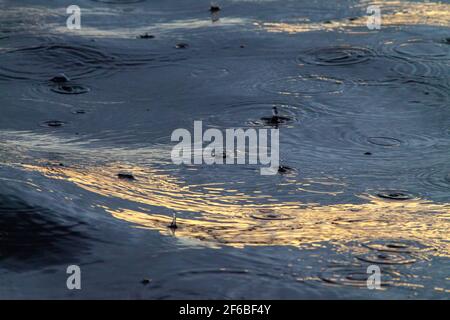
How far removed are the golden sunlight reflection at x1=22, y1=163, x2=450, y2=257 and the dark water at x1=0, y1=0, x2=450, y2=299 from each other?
0.04 feet

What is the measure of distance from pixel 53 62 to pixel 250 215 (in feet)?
8.72

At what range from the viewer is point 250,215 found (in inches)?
167

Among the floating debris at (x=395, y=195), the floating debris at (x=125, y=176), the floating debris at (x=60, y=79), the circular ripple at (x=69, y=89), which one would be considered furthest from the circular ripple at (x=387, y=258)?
the floating debris at (x=60, y=79)

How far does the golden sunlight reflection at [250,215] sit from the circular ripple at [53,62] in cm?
176

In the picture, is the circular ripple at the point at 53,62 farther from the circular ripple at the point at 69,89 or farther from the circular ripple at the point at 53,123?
the circular ripple at the point at 53,123

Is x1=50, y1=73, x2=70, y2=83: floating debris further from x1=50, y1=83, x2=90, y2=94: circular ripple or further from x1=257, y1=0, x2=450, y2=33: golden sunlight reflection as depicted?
x1=257, y1=0, x2=450, y2=33: golden sunlight reflection

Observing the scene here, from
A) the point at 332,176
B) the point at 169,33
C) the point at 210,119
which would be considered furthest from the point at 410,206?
the point at 169,33

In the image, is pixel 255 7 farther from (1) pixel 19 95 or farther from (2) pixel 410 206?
(2) pixel 410 206

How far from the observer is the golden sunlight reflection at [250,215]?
3.97m

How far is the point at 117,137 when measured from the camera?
5363 millimetres

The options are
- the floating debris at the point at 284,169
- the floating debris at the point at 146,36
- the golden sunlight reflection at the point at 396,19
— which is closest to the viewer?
the floating debris at the point at 284,169

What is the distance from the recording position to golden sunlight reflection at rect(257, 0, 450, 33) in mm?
7152

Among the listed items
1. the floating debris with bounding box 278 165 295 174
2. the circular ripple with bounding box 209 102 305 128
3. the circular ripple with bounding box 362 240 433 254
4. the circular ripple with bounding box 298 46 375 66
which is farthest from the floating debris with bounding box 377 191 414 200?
the circular ripple with bounding box 298 46 375 66
